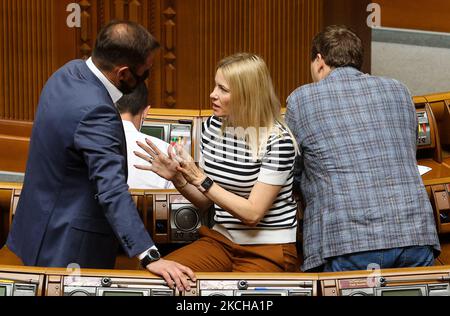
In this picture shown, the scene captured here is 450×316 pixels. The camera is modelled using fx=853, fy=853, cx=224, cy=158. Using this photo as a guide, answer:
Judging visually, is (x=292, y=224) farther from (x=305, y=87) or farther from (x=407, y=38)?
(x=407, y=38)

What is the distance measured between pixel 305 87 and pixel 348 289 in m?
0.48

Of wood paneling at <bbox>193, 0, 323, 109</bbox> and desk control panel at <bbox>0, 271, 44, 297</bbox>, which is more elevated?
wood paneling at <bbox>193, 0, 323, 109</bbox>

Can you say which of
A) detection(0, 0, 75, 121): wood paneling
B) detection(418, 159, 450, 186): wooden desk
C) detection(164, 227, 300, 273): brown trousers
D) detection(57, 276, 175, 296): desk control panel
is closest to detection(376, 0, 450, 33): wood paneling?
detection(418, 159, 450, 186): wooden desk

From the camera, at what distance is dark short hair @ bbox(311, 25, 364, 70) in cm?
165

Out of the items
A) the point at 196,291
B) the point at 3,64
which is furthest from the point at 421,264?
the point at 3,64

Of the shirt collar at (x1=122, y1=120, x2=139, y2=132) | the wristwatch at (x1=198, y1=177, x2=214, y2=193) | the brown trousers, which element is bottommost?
the brown trousers

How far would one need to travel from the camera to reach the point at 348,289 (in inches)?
50.9

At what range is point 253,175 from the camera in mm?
1610

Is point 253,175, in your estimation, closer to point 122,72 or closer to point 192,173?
point 192,173

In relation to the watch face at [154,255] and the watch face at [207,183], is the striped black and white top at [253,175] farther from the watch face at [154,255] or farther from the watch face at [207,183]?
the watch face at [154,255]

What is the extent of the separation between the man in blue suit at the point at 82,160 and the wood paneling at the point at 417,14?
5.74ft

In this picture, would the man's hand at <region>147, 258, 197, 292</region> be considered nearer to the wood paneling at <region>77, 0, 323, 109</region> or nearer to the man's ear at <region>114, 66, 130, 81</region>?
the man's ear at <region>114, 66, 130, 81</region>

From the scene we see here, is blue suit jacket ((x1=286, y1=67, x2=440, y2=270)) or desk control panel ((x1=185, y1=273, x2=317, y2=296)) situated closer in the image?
desk control panel ((x1=185, y1=273, x2=317, y2=296))

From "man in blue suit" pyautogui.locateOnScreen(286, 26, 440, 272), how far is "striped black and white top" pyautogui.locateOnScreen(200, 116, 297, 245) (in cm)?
4
